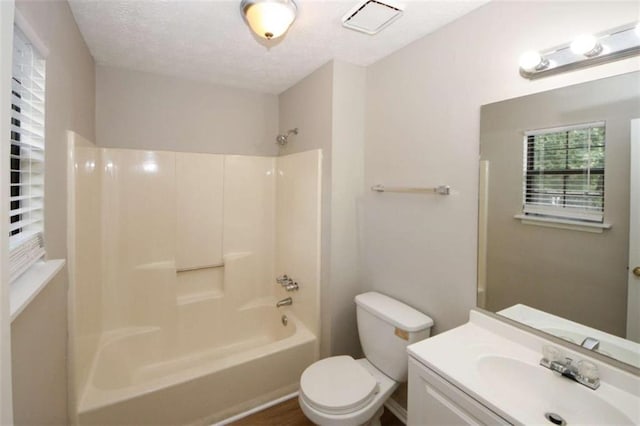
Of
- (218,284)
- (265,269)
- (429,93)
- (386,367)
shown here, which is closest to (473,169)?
(429,93)

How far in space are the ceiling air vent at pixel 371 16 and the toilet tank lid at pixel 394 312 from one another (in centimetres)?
162

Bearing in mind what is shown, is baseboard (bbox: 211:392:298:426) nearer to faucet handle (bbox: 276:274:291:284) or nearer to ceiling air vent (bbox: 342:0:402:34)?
faucet handle (bbox: 276:274:291:284)

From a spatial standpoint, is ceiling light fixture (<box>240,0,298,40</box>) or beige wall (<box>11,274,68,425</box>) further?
ceiling light fixture (<box>240,0,298,40</box>)

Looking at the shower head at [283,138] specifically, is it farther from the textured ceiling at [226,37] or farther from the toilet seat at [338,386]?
the toilet seat at [338,386]

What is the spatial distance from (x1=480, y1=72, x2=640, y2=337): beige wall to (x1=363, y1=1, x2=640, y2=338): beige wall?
72 mm

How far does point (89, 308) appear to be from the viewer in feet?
6.28

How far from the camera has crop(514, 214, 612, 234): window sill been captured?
3.72ft

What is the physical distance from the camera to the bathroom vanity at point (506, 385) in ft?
3.23

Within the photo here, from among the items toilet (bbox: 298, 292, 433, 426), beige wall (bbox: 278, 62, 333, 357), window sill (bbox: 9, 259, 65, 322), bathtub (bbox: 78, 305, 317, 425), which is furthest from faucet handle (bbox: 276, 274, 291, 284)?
window sill (bbox: 9, 259, 65, 322)

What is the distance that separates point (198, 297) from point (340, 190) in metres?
1.57

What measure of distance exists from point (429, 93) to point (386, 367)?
162 cm

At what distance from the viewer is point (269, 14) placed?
1.34 meters

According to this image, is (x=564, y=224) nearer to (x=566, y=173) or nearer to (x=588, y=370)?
(x=566, y=173)

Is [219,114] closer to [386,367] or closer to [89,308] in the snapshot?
[89,308]
